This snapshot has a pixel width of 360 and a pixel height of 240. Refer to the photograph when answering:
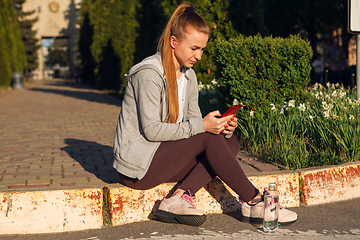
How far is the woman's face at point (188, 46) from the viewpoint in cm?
287

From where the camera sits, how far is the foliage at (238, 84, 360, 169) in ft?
12.5

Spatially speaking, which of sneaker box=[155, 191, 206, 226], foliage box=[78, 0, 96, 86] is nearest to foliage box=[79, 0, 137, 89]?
foliage box=[78, 0, 96, 86]

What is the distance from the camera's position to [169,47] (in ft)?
9.69

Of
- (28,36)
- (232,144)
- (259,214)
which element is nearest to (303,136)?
(232,144)

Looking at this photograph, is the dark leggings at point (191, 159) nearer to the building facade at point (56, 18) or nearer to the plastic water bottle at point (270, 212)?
the plastic water bottle at point (270, 212)

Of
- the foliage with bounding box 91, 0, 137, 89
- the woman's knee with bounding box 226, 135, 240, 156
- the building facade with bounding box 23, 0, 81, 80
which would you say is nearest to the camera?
the woman's knee with bounding box 226, 135, 240, 156

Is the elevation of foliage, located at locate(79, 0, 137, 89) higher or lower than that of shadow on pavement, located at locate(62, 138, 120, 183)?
higher

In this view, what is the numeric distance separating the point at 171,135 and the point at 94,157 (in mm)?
1882

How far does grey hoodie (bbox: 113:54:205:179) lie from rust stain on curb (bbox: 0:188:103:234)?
386 mm

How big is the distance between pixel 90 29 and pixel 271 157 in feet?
90.7

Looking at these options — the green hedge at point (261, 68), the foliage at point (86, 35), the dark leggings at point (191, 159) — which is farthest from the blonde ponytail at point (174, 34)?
the foliage at point (86, 35)

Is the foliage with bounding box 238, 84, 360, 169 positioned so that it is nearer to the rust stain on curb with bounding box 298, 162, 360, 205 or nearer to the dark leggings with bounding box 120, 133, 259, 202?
the rust stain on curb with bounding box 298, 162, 360, 205

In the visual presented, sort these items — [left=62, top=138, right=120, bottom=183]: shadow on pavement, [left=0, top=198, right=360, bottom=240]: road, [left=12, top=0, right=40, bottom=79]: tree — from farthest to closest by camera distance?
[left=12, top=0, right=40, bottom=79]: tree, [left=62, top=138, right=120, bottom=183]: shadow on pavement, [left=0, top=198, right=360, bottom=240]: road

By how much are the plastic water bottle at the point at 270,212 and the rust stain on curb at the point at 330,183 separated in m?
0.70
